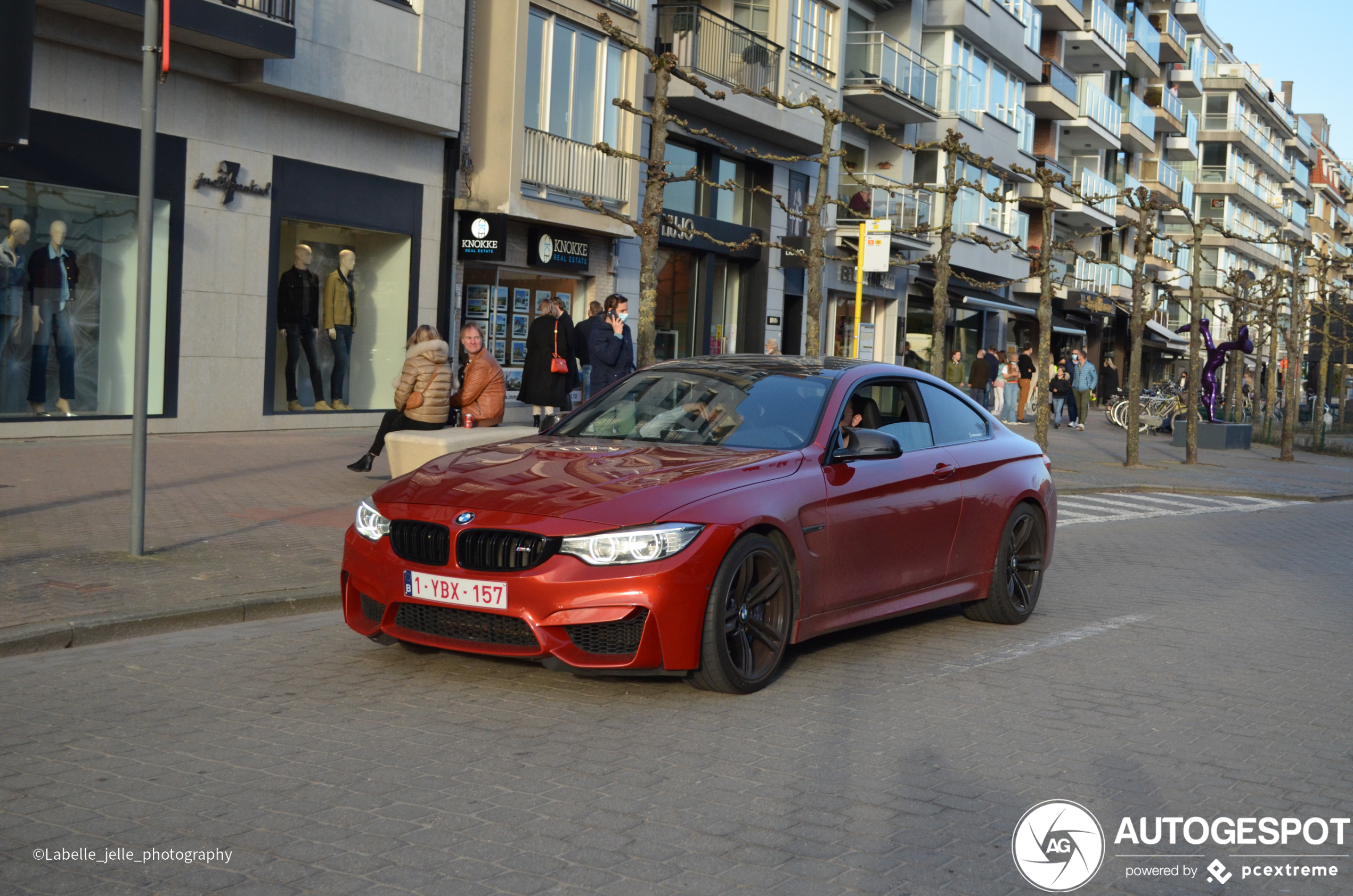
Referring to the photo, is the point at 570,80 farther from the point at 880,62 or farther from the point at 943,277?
the point at 880,62

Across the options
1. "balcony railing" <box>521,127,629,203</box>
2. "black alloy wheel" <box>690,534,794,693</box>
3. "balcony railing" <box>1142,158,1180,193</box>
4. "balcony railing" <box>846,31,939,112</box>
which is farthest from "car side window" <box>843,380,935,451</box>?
"balcony railing" <box>1142,158,1180,193</box>

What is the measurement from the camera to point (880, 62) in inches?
1390

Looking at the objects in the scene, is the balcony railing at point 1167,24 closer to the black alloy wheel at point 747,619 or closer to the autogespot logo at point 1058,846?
the black alloy wheel at point 747,619

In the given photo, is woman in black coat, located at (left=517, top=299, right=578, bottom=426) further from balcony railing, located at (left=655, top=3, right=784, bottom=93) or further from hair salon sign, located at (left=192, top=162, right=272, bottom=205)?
balcony railing, located at (left=655, top=3, right=784, bottom=93)

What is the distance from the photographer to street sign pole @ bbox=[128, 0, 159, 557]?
8875 mm

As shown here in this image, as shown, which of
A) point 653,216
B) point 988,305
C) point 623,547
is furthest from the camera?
point 988,305

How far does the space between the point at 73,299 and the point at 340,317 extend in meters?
4.65

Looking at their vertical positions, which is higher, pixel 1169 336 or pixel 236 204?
pixel 1169 336

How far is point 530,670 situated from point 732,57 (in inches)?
945

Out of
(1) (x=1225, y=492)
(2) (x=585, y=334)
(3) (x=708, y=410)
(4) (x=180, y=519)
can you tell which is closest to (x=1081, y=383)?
(1) (x=1225, y=492)

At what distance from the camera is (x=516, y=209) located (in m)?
22.7

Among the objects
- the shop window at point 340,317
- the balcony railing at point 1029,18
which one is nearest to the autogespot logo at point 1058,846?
the shop window at point 340,317

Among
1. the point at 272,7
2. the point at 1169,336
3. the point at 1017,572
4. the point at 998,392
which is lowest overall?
the point at 1017,572

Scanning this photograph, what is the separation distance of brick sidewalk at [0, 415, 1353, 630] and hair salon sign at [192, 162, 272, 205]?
3027 mm
